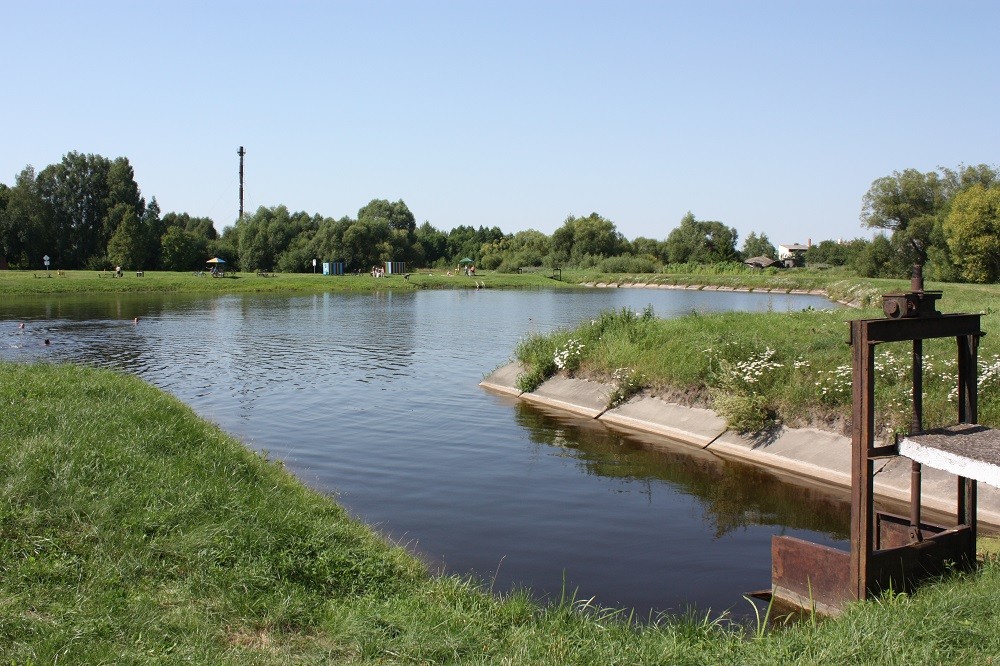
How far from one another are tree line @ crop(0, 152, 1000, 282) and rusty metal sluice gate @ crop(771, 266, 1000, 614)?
241 feet

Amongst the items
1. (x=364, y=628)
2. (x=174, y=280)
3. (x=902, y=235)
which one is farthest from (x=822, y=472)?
(x=902, y=235)

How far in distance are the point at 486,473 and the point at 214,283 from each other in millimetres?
78777

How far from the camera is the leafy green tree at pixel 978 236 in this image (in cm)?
7356

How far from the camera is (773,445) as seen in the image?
17.0 metres

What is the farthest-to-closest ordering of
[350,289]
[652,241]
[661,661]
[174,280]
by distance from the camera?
[652,241], [350,289], [174,280], [661,661]

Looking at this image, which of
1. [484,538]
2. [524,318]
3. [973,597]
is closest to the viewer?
[973,597]

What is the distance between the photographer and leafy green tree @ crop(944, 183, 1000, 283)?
7356 cm

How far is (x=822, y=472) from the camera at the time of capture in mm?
15523

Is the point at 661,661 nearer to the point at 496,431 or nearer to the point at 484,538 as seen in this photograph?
the point at 484,538

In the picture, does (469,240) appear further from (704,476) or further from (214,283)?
(704,476)

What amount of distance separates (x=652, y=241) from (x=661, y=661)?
16125cm

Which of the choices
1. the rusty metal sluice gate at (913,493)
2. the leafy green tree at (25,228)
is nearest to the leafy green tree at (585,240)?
the leafy green tree at (25,228)

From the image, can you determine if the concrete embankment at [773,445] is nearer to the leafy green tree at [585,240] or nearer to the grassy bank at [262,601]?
the grassy bank at [262,601]

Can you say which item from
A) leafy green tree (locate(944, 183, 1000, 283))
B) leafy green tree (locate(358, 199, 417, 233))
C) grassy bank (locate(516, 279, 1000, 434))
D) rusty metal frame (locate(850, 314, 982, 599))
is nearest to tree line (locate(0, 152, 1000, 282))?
leafy green tree (locate(944, 183, 1000, 283))
